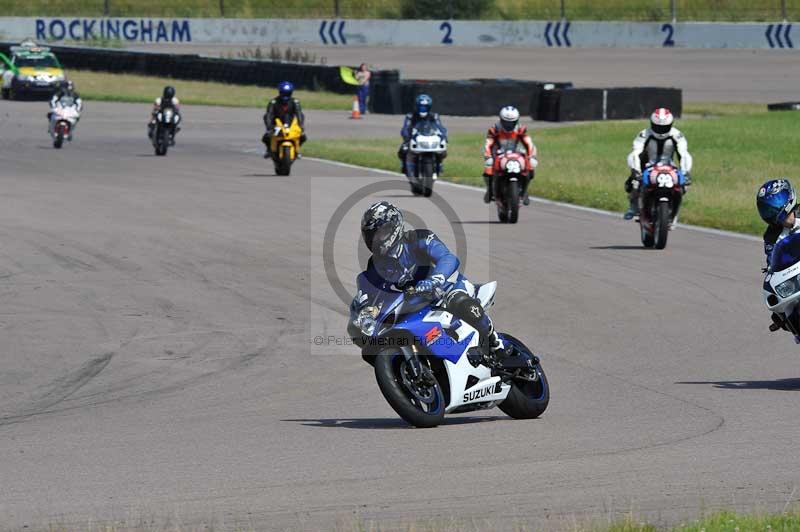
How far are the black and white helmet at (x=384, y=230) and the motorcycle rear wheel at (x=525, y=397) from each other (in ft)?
3.59

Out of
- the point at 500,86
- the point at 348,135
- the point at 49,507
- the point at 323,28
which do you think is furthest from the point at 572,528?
the point at 323,28

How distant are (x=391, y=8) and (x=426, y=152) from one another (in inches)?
2050

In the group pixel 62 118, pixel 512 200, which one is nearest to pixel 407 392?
pixel 512 200

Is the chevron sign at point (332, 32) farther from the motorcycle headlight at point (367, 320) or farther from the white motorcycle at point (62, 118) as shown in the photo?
the motorcycle headlight at point (367, 320)

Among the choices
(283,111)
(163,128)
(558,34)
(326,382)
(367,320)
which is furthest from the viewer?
(558,34)

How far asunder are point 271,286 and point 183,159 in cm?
1684

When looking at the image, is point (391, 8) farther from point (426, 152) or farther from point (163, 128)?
point (426, 152)

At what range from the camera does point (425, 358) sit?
8891 millimetres

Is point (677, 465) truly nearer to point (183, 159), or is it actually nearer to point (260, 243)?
point (260, 243)

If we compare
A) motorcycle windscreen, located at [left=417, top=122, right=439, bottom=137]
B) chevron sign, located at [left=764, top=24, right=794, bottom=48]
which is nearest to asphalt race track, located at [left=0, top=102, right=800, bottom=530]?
motorcycle windscreen, located at [left=417, top=122, right=439, bottom=137]

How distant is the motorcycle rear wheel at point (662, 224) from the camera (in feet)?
59.9

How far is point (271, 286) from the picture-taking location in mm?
15414

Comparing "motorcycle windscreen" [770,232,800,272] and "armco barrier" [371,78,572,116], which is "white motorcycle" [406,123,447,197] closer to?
"motorcycle windscreen" [770,232,800,272]

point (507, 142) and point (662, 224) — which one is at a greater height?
point (507, 142)
